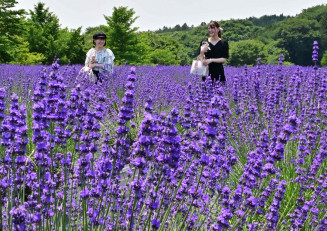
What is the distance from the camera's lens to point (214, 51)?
18.6 feet

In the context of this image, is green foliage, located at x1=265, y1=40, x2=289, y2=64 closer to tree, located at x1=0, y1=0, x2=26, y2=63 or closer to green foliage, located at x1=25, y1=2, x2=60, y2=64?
green foliage, located at x1=25, y1=2, x2=60, y2=64

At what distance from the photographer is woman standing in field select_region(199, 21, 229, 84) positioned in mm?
5520

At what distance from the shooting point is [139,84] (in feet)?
25.7

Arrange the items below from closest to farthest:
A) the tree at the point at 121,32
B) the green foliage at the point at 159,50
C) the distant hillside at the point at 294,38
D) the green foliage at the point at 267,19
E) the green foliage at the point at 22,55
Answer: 1. the green foliage at the point at 22,55
2. the tree at the point at 121,32
3. the green foliage at the point at 159,50
4. the distant hillside at the point at 294,38
5. the green foliage at the point at 267,19

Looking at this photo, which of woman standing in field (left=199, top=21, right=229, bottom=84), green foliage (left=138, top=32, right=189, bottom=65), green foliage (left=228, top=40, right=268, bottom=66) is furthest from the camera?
green foliage (left=228, top=40, right=268, bottom=66)

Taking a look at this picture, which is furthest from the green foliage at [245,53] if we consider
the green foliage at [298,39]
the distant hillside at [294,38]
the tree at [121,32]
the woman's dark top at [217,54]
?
the woman's dark top at [217,54]

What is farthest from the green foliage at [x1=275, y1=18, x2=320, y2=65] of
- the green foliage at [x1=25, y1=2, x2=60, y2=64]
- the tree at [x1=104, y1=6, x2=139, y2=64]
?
the green foliage at [x1=25, y1=2, x2=60, y2=64]

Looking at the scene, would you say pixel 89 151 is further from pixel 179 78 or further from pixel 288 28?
pixel 288 28

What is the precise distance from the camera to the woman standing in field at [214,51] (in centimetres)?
552

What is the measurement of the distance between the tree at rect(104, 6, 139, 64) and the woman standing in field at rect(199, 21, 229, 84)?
19.3 metres

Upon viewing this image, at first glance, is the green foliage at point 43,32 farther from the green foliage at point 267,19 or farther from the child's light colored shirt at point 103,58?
the green foliage at point 267,19

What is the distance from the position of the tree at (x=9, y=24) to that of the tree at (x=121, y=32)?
6.00m

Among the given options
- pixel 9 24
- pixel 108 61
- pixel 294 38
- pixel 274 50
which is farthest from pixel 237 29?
pixel 108 61

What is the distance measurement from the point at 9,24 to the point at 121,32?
25.2 feet
